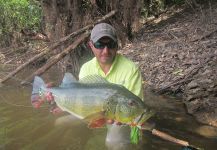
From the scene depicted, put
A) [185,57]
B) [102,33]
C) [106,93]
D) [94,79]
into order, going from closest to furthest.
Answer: [106,93] → [94,79] → [102,33] → [185,57]

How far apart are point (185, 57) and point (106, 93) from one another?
505 centimetres

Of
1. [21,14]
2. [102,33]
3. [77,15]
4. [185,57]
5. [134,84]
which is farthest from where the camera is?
[21,14]

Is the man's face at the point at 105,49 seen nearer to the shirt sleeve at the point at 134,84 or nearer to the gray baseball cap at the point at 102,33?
the gray baseball cap at the point at 102,33

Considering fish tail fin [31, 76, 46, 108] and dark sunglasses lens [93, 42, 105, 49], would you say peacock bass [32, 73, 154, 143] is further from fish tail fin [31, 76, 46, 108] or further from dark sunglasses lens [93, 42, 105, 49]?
dark sunglasses lens [93, 42, 105, 49]

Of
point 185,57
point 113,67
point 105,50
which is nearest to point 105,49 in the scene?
point 105,50

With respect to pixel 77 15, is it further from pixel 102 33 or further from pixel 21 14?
pixel 102 33

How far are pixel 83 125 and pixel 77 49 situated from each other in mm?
4147

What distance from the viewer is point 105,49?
4781mm

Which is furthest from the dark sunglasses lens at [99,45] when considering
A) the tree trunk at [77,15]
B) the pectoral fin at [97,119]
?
the tree trunk at [77,15]

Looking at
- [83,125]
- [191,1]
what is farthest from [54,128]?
[191,1]

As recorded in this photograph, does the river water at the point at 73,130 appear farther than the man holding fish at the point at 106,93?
Yes

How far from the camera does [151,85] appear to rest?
26.9 ft

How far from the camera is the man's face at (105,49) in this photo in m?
4.76

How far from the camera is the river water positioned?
585 cm
